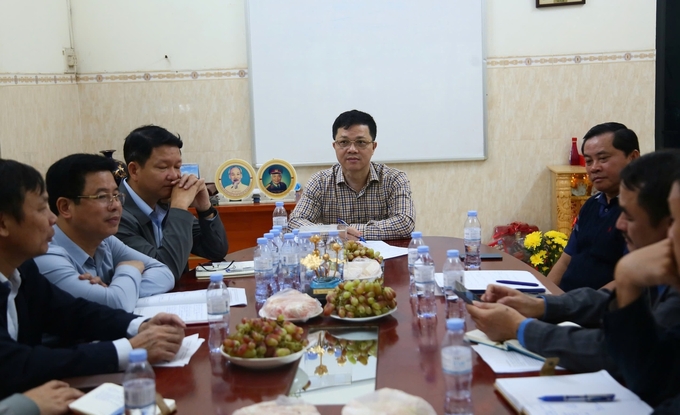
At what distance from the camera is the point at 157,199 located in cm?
296

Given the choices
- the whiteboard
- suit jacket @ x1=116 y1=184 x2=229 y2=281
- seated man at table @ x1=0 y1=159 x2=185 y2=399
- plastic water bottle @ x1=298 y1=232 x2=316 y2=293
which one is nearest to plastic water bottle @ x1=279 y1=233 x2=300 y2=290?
plastic water bottle @ x1=298 y1=232 x2=316 y2=293

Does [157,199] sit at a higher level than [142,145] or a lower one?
lower

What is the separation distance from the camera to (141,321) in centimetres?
195

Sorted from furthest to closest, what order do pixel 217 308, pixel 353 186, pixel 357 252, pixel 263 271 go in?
pixel 353 186 → pixel 357 252 → pixel 263 271 → pixel 217 308

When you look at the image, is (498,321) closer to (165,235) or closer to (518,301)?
(518,301)

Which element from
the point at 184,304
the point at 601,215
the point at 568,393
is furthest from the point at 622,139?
the point at 184,304

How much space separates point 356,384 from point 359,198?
2.11 metres

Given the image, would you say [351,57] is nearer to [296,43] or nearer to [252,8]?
[296,43]

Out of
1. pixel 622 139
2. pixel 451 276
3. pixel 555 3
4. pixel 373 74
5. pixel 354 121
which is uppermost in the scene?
pixel 555 3

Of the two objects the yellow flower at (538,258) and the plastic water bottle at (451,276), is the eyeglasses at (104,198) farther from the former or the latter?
the yellow flower at (538,258)

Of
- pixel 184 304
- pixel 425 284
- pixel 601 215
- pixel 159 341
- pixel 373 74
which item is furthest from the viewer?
pixel 373 74

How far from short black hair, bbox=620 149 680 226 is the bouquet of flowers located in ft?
7.06

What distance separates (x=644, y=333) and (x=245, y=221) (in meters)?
3.47

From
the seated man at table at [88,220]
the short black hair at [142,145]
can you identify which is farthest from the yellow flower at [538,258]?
the seated man at table at [88,220]
